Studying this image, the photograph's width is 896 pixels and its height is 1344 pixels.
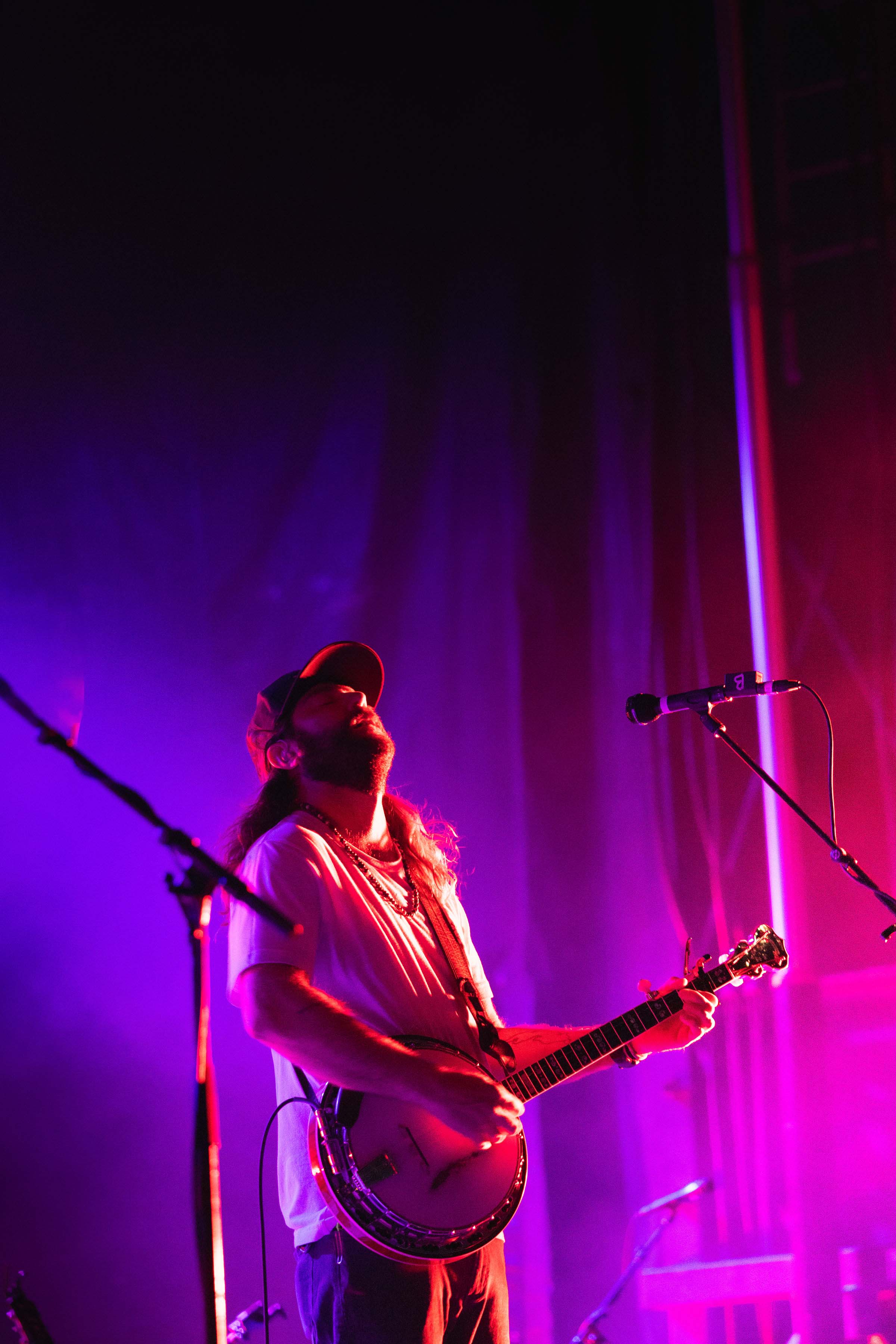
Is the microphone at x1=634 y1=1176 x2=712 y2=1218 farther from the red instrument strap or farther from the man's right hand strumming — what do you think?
the man's right hand strumming

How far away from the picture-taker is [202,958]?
1714 mm

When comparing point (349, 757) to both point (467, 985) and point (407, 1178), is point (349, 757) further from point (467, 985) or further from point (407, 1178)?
point (407, 1178)

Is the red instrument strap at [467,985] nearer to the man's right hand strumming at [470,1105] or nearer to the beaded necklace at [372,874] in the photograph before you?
the beaded necklace at [372,874]

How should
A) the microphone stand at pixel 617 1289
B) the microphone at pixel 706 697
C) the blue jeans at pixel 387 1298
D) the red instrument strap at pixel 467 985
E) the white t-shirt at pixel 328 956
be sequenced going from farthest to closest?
the microphone stand at pixel 617 1289, the microphone at pixel 706 697, the red instrument strap at pixel 467 985, the white t-shirt at pixel 328 956, the blue jeans at pixel 387 1298

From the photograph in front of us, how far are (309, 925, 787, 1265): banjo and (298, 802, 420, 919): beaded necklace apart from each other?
359 millimetres

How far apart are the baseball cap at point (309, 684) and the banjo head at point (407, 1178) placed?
39.3 inches

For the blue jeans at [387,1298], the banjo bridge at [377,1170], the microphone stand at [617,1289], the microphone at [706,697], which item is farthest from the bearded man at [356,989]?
the microphone stand at [617,1289]

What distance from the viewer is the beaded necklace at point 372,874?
2.64 metres

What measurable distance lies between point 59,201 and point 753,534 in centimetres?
281

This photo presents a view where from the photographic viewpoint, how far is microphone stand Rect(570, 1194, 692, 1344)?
364cm

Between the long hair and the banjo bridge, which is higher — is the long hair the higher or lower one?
the higher one

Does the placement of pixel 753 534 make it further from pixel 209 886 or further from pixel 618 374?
pixel 209 886

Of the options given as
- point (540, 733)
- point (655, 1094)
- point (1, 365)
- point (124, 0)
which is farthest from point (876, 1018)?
point (124, 0)

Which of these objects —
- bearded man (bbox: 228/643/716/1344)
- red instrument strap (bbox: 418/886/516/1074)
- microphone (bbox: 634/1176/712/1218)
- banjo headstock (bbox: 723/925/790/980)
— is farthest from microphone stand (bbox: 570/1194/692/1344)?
red instrument strap (bbox: 418/886/516/1074)
